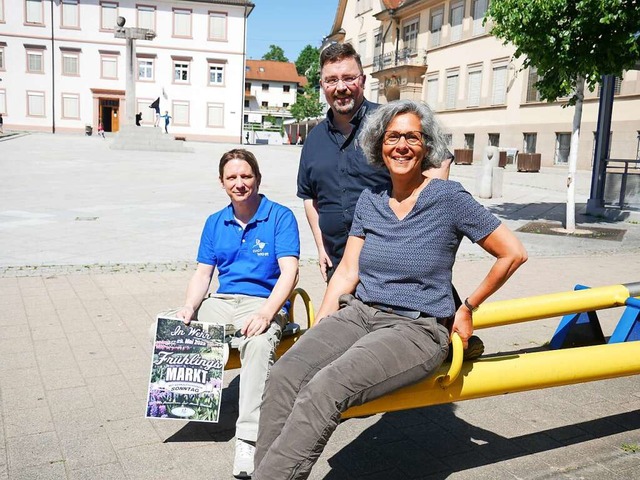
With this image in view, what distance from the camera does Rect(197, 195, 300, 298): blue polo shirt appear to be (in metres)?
3.62

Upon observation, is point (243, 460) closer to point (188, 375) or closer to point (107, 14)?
point (188, 375)

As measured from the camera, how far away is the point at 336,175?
3635 mm

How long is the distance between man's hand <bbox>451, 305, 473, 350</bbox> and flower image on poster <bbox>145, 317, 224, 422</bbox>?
1.17 meters

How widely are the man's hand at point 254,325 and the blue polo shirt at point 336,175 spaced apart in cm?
67

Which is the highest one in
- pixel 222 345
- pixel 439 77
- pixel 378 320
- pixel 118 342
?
pixel 439 77

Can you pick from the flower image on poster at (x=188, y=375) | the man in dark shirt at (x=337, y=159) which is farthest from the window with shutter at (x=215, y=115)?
the flower image on poster at (x=188, y=375)

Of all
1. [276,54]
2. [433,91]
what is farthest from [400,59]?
[276,54]

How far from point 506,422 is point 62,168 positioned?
20231mm

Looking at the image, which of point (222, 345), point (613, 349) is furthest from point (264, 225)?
point (613, 349)

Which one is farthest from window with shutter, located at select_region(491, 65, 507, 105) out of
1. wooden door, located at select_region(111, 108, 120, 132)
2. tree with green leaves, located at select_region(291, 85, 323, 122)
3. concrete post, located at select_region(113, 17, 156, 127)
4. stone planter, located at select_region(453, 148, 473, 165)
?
tree with green leaves, located at select_region(291, 85, 323, 122)

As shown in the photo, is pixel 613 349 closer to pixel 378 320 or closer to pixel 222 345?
pixel 378 320

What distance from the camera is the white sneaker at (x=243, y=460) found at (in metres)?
3.01

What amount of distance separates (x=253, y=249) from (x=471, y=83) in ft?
117

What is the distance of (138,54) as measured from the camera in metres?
52.1
